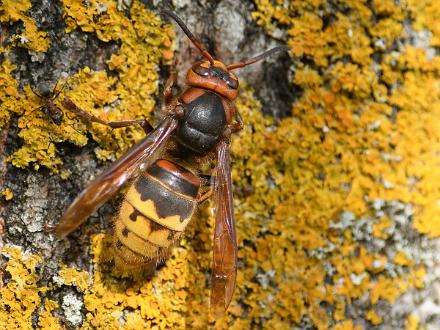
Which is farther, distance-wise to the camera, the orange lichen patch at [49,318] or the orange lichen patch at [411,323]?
the orange lichen patch at [411,323]

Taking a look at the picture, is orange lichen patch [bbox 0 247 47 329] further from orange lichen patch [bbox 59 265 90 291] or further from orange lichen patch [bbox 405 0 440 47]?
orange lichen patch [bbox 405 0 440 47]

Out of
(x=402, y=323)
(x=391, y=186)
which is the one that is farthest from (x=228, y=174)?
(x=402, y=323)

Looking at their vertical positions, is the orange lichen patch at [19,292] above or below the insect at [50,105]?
below

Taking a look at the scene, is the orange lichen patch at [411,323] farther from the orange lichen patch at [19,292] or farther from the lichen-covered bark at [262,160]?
the orange lichen patch at [19,292]

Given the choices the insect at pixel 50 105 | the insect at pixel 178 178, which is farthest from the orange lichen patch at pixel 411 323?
the insect at pixel 50 105

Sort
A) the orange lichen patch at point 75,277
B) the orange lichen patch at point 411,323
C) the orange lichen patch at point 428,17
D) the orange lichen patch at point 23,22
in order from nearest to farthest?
the orange lichen patch at point 23,22
the orange lichen patch at point 75,277
the orange lichen patch at point 411,323
the orange lichen patch at point 428,17

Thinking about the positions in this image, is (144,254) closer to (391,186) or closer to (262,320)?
(262,320)

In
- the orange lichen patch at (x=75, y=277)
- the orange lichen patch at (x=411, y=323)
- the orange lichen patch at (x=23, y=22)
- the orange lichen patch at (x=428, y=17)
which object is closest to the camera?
the orange lichen patch at (x=23, y=22)
